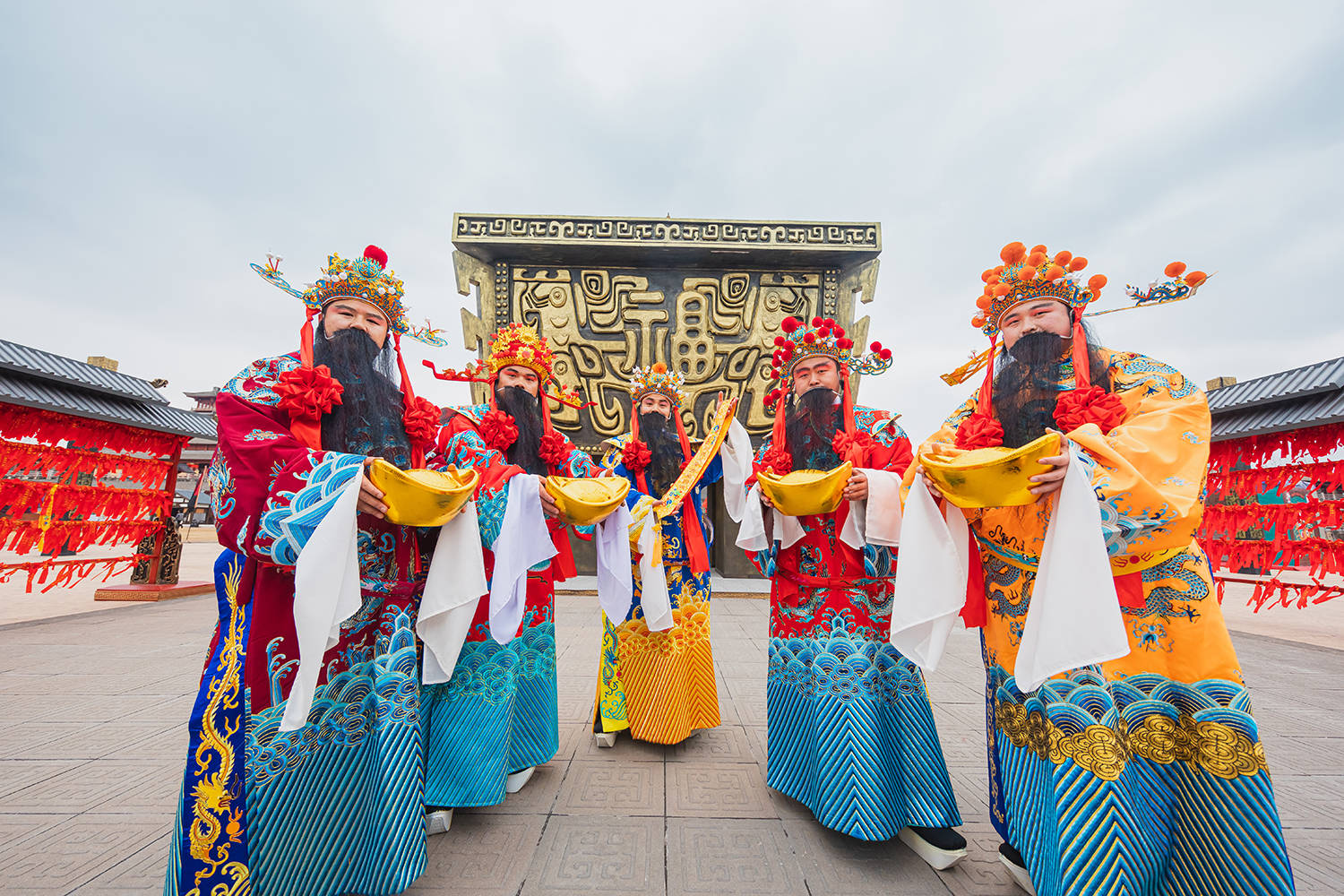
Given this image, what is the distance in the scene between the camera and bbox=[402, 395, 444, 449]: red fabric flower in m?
2.30

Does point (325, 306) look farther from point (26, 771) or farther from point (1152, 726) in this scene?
point (1152, 726)

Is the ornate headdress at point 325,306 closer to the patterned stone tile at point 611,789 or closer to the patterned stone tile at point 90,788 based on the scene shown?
the patterned stone tile at point 611,789

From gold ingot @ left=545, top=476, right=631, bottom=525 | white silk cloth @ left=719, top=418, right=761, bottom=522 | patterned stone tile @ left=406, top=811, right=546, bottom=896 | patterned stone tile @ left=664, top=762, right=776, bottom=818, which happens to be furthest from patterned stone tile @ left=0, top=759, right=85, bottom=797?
white silk cloth @ left=719, top=418, right=761, bottom=522

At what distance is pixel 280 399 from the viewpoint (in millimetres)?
1973

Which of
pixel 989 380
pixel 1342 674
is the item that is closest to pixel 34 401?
pixel 989 380

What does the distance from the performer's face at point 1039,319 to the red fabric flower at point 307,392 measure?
262 centimetres

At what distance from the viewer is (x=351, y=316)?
224cm

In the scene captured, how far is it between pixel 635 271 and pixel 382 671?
8910 mm

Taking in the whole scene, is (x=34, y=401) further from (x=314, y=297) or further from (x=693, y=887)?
(x=693, y=887)

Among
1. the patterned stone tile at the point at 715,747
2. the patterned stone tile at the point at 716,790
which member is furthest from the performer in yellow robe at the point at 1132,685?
the patterned stone tile at the point at 715,747

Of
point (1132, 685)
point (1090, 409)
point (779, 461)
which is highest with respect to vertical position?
point (1090, 409)

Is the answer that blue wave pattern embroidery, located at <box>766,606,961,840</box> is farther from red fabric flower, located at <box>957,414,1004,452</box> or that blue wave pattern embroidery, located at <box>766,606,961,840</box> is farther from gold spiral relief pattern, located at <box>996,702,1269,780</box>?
red fabric flower, located at <box>957,414,1004,452</box>

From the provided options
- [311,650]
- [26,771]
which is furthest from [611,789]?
[26,771]

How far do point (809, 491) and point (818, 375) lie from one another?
2.37ft
